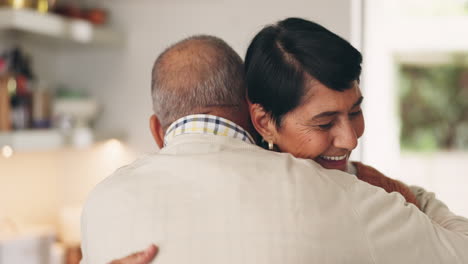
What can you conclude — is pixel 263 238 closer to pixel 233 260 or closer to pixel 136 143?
pixel 233 260

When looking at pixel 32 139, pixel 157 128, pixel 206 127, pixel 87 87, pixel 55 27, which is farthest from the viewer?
pixel 87 87

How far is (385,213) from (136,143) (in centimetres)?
199

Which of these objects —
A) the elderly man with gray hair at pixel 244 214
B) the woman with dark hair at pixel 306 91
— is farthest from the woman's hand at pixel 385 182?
the elderly man with gray hair at pixel 244 214

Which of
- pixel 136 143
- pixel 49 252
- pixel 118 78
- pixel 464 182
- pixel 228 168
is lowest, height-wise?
pixel 464 182

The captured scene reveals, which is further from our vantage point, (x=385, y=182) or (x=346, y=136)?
(x=385, y=182)

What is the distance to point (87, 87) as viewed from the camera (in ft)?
9.45

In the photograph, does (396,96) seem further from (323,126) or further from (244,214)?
(244,214)

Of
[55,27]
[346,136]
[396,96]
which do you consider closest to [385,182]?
[346,136]

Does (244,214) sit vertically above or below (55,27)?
below

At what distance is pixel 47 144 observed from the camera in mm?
2271

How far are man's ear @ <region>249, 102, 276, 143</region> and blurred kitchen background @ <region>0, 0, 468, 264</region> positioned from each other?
1.21 meters

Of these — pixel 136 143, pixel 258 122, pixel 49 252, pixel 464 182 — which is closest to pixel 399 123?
pixel 464 182

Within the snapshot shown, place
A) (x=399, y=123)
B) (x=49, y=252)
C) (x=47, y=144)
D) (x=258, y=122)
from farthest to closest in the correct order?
(x=399, y=123), (x=49, y=252), (x=47, y=144), (x=258, y=122)

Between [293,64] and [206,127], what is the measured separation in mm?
190
